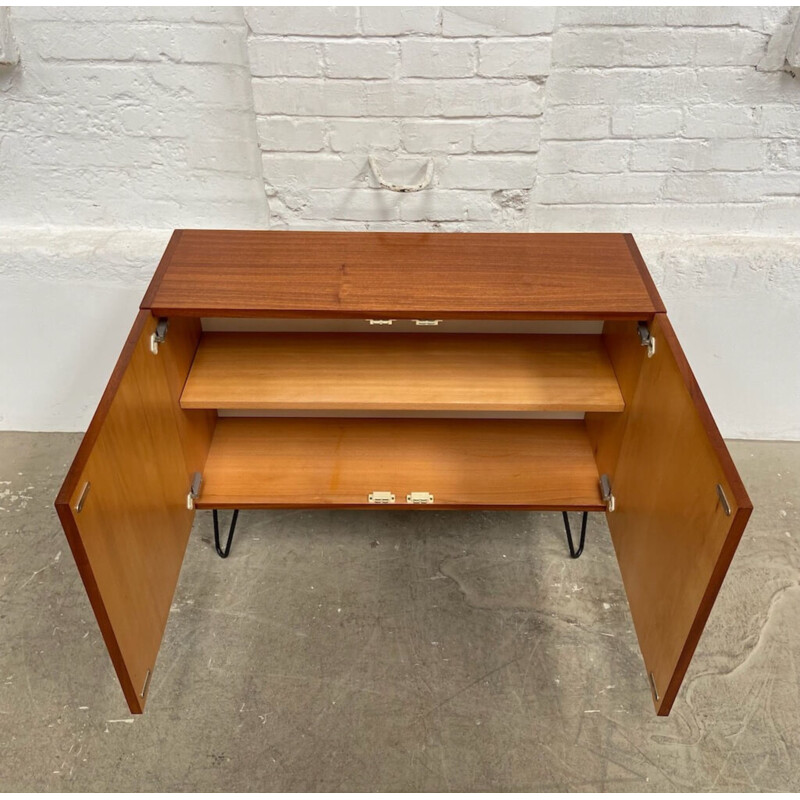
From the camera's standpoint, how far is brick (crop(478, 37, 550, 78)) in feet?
4.56

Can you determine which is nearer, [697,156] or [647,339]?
[647,339]

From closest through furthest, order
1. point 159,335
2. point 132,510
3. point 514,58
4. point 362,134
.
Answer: point 132,510
point 159,335
point 514,58
point 362,134

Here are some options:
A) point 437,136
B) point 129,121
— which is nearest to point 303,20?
point 437,136

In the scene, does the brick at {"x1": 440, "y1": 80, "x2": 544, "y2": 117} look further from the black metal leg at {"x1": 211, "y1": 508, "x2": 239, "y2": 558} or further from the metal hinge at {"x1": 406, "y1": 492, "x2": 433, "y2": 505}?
the black metal leg at {"x1": 211, "y1": 508, "x2": 239, "y2": 558}

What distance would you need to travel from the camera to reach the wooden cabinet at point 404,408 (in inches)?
43.6

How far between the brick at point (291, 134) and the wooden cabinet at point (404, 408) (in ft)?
0.62

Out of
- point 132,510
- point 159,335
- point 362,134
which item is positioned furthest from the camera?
point 362,134

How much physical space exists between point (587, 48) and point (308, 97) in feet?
1.85

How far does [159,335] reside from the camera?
129 centimetres

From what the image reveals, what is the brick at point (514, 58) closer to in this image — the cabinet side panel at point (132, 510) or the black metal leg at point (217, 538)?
the cabinet side panel at point (132, 510)

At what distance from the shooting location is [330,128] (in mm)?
1497

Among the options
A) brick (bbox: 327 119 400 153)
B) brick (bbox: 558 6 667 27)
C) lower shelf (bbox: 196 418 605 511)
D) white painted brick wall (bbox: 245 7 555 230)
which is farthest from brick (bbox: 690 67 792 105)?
lower shelf (bbox: 196 418 605 511)

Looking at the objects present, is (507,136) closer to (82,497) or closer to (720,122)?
(720,122)

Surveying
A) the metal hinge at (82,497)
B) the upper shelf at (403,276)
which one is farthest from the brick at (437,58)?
the metal hinge at (82,497)
